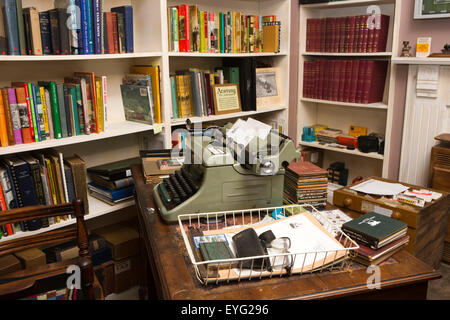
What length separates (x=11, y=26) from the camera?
5.57 feet

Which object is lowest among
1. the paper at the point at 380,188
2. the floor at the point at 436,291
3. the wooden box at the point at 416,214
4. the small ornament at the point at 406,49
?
the floor at the point at 436,291

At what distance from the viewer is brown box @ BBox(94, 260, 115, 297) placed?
2.20m

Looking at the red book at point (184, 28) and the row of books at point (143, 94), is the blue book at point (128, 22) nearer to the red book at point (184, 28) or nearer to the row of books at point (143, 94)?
the row of books at point (143, 94)

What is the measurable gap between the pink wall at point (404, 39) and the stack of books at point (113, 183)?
1.81m

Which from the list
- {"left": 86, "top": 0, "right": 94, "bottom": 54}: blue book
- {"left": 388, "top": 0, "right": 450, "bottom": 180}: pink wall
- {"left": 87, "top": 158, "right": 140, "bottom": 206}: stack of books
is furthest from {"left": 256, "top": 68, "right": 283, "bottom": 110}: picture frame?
{"left": 86, "top": 0, "right": 94, "bottom": 54}: blue book

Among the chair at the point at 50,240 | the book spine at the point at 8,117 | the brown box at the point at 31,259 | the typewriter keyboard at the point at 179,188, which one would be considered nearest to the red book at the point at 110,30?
the book spine at the point at 8,117

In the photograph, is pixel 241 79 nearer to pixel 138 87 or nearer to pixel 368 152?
pixel 138 87

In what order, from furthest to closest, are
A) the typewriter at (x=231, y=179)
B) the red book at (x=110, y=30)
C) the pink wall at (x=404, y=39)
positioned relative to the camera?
the pink wall at (x=404, y=39) < the red book at (x=110, y=30) < the typewriter at (x=231, y=179)

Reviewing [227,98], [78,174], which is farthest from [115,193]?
[227,98]

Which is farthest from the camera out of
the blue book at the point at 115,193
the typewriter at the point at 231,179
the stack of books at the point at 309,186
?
the blue book at the point at 115,193

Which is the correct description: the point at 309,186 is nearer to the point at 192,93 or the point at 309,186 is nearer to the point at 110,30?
the point at 192,93

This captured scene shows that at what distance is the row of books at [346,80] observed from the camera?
265cm

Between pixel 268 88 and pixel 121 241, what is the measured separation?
1.57 meters

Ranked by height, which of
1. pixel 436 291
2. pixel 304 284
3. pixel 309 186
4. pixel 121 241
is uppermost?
pixel 309 186
